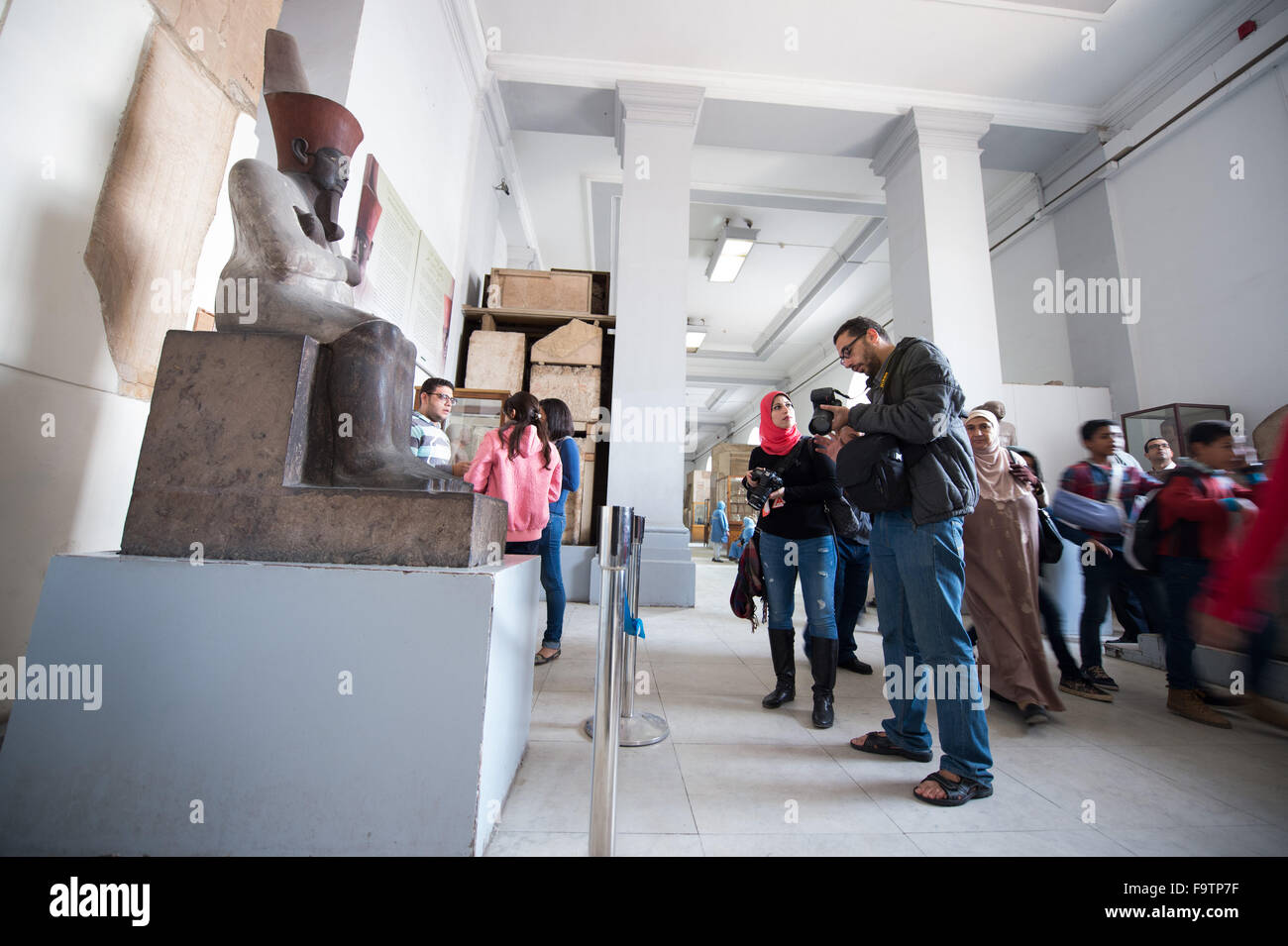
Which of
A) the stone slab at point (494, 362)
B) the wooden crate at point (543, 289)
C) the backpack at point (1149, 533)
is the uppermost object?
the wooden crate at point (543, 289)

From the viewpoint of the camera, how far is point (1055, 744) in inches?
83.7

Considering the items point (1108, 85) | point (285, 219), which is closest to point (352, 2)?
point (285, 219)

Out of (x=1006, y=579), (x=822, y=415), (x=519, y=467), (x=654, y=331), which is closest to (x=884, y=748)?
Result: (x=1006, y=579)

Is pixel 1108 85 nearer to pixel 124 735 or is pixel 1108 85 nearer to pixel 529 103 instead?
pixel 529 103

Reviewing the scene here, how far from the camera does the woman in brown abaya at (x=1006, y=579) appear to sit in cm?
241

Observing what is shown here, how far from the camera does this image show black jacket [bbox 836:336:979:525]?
5.58ft

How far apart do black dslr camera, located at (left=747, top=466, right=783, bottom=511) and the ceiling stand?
521cm

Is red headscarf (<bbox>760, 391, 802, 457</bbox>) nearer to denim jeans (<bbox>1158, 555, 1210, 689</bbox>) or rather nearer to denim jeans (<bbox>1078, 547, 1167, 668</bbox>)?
denim jeans (<bbox>1158, 555, 1210, 689</bbox>)

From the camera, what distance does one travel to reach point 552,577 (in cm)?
306

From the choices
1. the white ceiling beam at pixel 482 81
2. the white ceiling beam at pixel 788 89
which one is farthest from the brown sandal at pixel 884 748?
the white ceiling beam at pixel 788 89

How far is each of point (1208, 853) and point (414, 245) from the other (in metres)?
5.07

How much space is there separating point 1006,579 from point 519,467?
2541 mm

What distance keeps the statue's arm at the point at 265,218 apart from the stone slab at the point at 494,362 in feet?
12.5

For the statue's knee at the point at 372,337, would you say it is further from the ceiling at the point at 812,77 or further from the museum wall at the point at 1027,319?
the museum wall at the point at 1027,319
